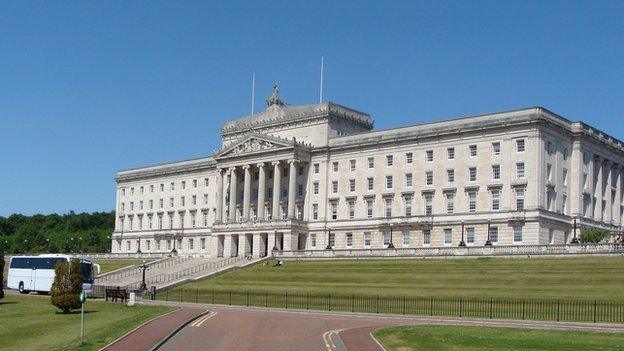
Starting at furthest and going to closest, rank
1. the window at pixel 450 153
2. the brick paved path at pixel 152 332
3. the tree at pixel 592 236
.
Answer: the window at pixel 450 153, the tree at pixel 592 236, the brick paved path at pixel 152 332

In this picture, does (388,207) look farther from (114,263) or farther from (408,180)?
(114,263)

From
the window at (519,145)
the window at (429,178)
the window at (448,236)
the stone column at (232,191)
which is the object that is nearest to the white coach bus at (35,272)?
A: the stone column at (232,191)

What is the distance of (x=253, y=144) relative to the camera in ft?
434

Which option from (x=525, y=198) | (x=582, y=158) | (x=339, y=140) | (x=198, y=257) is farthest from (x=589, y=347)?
(x=198, y=257)

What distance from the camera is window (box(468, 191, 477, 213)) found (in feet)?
359

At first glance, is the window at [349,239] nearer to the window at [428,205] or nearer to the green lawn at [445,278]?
the window at [428,205]

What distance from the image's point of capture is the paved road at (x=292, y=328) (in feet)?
132

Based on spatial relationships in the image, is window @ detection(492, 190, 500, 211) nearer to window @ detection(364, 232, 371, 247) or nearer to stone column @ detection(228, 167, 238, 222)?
window @ detection(364, 232, 371, 247)

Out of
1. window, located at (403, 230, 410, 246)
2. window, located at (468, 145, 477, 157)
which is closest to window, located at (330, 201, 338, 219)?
window, located at (403, 230, 410, 246)

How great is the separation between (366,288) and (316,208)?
1807 inches

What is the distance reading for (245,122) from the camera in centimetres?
14225

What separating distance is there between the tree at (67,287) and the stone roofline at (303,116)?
68.0m

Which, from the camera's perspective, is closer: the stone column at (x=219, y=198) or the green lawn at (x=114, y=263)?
the green lawn at (x=114, y=263)

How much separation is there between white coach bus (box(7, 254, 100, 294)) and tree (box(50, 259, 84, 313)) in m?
19.8
